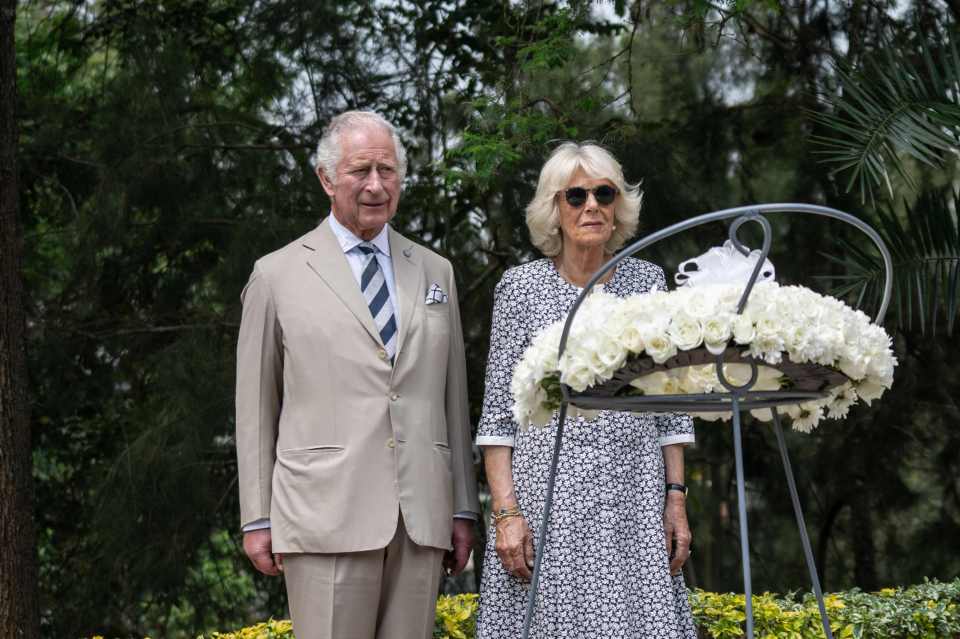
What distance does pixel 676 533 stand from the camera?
2801mm

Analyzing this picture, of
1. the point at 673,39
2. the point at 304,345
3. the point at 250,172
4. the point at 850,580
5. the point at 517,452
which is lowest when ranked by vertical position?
the point at 850,580

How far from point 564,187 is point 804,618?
1.85m

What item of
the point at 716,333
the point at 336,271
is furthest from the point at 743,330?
the point at 336,271

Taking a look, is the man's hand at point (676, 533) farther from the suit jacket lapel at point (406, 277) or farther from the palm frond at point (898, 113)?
the palm frond at point (898, 113)

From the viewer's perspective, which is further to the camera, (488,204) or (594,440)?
(488,204)

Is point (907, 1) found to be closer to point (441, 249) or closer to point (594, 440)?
point (441, 249)

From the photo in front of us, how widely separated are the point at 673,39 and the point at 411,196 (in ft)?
5.73

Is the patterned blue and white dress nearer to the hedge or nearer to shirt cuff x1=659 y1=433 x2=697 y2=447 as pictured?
shirt cuff x1=659 y1=433 x2=697 y2=447

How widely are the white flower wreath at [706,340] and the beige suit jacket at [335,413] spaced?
557mm

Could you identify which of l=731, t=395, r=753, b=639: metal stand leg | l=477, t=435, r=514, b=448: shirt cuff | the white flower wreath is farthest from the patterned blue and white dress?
l=731, t=395, r=753, b=639: metal stand leg

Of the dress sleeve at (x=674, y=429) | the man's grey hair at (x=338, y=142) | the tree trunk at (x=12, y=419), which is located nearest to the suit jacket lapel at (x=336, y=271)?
the man's grey hair at (x=338, y=142)

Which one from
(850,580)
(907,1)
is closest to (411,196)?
(907,1)

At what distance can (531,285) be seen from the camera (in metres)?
2.89

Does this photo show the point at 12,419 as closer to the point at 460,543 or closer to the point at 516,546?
the point at 460,543
